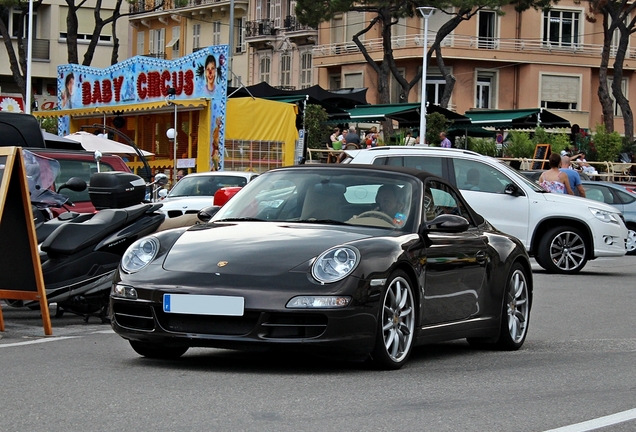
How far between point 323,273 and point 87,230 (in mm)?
3624

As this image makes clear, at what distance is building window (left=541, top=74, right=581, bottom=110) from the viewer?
6762cm

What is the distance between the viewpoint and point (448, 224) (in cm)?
845

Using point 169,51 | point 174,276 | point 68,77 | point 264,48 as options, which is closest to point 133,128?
point 68,77

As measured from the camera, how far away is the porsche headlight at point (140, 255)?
7973mm

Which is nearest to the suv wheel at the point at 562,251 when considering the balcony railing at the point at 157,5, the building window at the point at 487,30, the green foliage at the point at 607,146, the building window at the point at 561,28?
the green foliage at the point at 607,146

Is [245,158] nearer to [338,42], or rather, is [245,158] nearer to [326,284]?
[326,284]

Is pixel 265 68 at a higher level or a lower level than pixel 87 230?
higher

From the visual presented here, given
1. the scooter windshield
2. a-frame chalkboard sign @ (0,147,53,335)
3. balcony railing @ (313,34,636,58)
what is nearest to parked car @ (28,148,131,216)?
the scooter windshield

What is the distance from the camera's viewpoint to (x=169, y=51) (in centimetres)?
8569

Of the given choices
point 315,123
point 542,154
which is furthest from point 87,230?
point 315,123

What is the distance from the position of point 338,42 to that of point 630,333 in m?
61.0

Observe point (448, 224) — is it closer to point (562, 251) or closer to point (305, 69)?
point (562, 251)

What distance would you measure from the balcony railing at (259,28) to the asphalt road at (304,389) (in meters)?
66.2

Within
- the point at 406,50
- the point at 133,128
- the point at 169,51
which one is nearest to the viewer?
the point at 133,128
